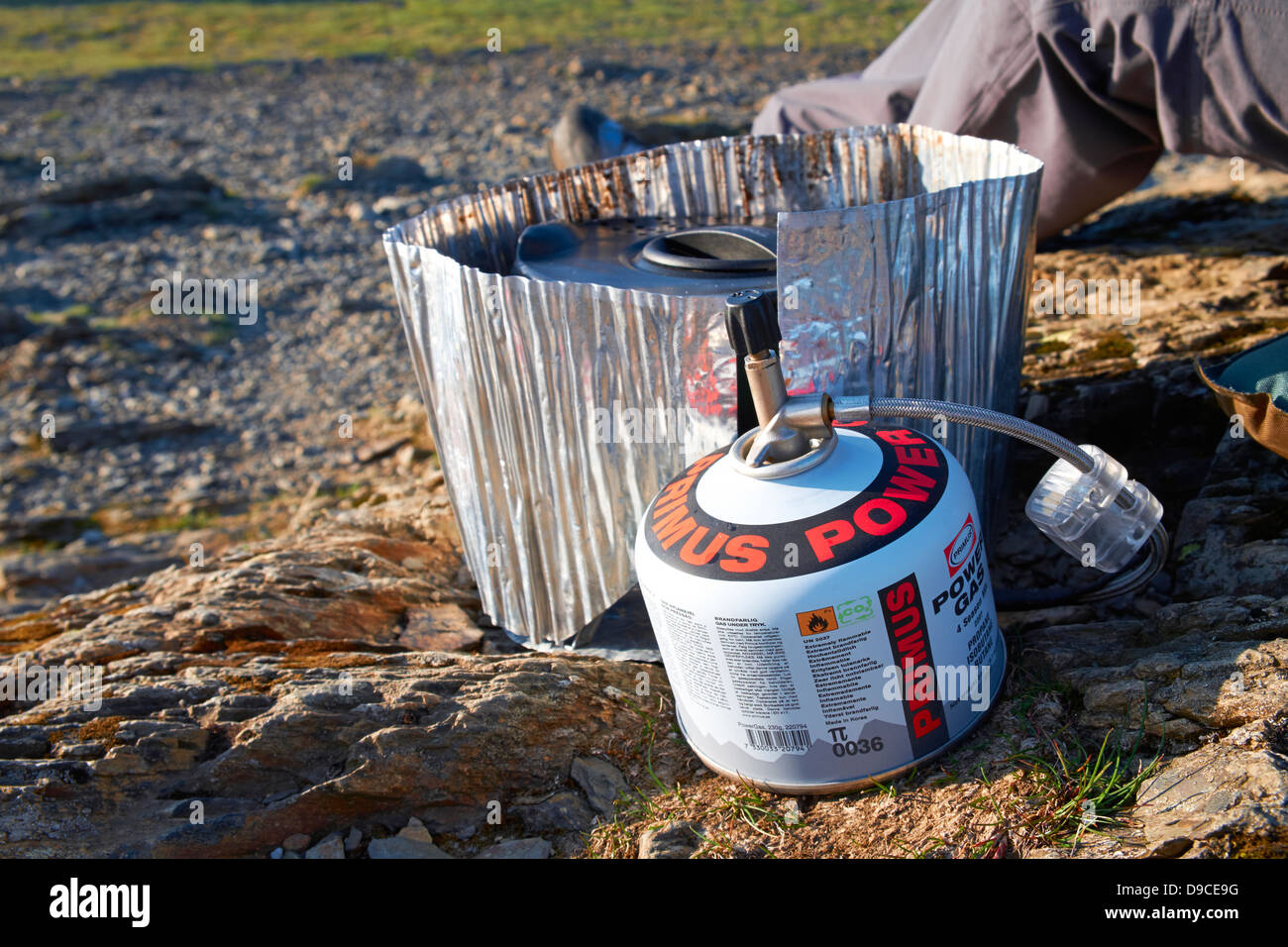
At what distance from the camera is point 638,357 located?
2291 millimetres

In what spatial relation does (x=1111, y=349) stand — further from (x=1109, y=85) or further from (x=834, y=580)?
(x=834, y=580)

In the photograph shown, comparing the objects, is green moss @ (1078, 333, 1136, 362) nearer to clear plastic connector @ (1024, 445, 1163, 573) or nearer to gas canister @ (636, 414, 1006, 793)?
clear plastic connector @ (1024, 445, 1163, 573)

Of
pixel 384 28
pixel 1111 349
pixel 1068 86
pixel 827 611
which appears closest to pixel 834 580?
pixel 827 611

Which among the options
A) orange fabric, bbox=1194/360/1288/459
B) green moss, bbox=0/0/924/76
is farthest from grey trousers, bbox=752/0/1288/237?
green moss, bbox=0/0/924/76

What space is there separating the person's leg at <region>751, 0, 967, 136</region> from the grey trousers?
254 millimetres

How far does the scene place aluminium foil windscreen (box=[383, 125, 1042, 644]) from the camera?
2.22 metres

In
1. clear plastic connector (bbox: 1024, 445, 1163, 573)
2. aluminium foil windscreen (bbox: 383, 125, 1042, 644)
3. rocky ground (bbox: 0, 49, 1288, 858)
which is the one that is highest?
aluminium foil windscreen (bbox: 383, 125, 1042, 644)

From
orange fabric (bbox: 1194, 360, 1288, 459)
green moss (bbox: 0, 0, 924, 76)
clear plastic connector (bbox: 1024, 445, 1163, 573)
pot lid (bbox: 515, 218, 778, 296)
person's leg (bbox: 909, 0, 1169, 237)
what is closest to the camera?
clear plastic connector (bbox: 1024, 445, 1163, 573)

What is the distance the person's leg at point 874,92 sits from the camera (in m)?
4.11

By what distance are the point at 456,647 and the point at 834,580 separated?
4.34 feet

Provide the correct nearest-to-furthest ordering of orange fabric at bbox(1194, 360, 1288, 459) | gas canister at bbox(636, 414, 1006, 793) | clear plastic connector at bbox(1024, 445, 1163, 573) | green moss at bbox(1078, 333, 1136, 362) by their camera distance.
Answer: gas canister at bbox(636, 414, 1006, 793) < clear plastic connector at bbox(1024, 445, 1163, 573) < orange fabric at bbox(1194, 360, 1288, 459) < green moss at bbox(1078, 333, 1136, 362)

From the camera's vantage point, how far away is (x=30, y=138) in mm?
11617

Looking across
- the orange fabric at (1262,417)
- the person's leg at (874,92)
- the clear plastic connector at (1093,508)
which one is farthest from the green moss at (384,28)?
the clear plastic connector at (1093,508)

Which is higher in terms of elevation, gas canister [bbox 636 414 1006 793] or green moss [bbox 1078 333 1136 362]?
gas canister [bbox 636 414 1006 793]
